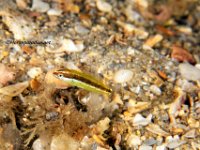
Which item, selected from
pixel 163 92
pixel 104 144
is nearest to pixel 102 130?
pixel 104 144

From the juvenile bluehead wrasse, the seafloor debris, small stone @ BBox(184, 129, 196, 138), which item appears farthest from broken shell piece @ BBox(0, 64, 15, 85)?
small stone @ BBox(184, 129, 196, 138)

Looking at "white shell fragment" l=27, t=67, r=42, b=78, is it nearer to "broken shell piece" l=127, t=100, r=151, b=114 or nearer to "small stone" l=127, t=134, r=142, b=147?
"broken shell piece" l=127, t=100, r=151, b=114

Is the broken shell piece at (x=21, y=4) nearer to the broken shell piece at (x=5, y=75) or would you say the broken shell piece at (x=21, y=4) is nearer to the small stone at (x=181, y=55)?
the broken shell piece at (x=5, y=75)

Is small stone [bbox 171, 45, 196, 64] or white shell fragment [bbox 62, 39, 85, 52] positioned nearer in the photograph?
white shell fragment [bbox 62, 39, 85, 52]

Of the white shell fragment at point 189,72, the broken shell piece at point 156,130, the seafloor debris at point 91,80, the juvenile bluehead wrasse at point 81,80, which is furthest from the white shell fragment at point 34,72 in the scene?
the white shell fragment at point 189,72

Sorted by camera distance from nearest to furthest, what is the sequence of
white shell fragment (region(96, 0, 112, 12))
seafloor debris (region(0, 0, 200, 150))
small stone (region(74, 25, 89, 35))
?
seafloor debris (region(0, 0, 200, 150)), small stone (region(74, 25, 89, 35)), white shell fragment (region(96, 0, 112, 12))

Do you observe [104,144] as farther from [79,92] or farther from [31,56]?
[31,56]
